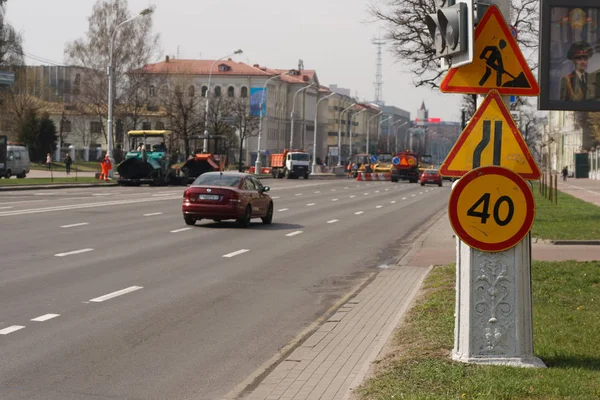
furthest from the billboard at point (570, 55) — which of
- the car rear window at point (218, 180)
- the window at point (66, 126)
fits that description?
the window at point (66, 126)

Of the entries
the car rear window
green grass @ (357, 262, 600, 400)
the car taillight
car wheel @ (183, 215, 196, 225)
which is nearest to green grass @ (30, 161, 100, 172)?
the car rear window

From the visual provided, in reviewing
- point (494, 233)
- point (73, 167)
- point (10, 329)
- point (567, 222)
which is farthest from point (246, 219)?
point (73, 167)

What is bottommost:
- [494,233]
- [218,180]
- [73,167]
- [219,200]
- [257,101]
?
[73,167]

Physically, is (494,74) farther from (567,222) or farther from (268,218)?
(567,222)

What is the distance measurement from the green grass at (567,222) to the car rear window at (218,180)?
747 cm

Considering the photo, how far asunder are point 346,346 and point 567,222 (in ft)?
63.7

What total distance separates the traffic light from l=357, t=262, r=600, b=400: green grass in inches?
88.8

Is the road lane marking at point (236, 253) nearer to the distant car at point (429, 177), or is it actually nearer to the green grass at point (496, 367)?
the green grass at point (496, 367)

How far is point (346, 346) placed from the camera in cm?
977

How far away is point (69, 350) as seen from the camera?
925 cm

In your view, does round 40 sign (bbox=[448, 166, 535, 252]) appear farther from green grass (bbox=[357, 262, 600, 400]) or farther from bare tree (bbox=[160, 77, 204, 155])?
bare tree (bbox=[160, 77, 204, 155])

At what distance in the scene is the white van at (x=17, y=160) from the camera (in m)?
63.8

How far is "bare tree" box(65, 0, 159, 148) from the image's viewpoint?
86500 mm

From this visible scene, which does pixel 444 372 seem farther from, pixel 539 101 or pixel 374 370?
pixel 539 101
